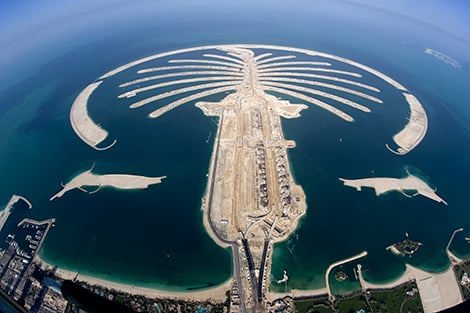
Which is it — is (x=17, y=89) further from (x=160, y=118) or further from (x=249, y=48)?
(x=249, y=48)

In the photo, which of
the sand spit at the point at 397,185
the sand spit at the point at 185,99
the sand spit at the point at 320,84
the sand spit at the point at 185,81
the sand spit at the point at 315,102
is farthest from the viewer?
the sand spit at the point at 185,81

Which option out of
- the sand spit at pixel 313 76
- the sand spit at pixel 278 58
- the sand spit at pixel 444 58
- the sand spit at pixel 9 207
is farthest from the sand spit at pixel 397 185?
the sand spit at pixel 444 58

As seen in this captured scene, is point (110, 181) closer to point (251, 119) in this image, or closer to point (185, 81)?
point (251, 119)

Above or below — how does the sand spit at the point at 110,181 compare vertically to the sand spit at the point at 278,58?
below

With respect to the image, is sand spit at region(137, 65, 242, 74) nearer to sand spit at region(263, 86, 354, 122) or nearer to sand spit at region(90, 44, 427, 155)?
sand spit at region(90, 44, 427, 155)

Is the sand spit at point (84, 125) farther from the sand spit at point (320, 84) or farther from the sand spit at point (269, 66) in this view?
the sand spit at point (320, 84)

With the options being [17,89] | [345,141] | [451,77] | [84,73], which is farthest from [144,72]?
[451,77]

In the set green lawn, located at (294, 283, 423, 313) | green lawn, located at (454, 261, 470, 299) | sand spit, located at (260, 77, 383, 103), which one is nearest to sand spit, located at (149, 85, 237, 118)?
sand spit, located at (260, 77, 383, 103)
